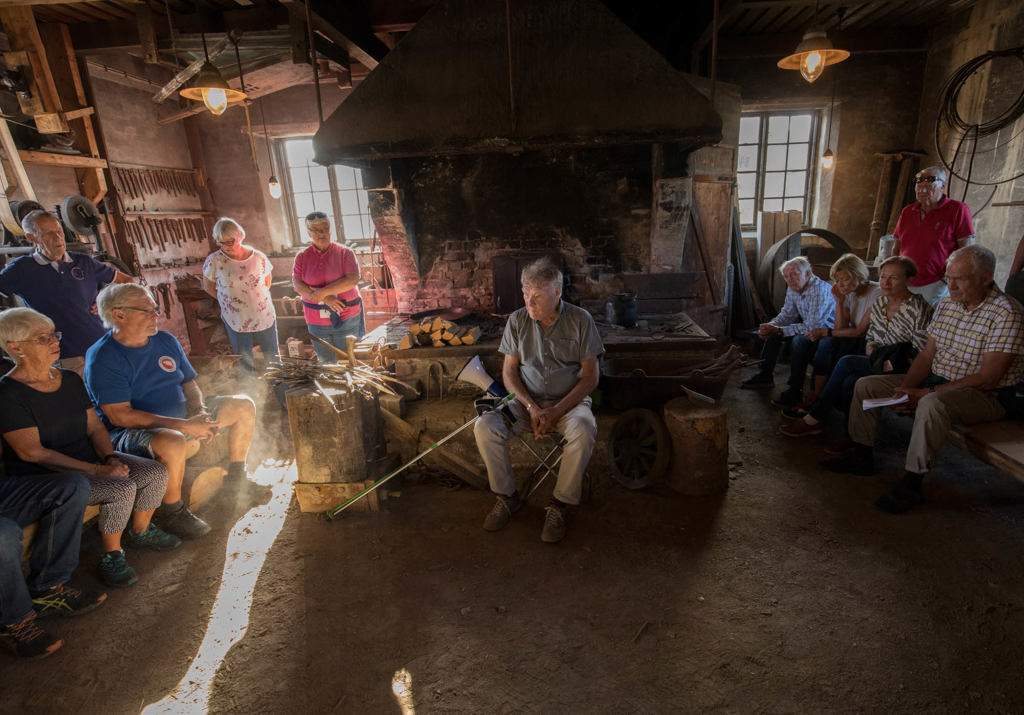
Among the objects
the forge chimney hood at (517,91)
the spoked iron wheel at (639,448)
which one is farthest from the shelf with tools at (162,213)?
the spoked iron wheel at (639,448)

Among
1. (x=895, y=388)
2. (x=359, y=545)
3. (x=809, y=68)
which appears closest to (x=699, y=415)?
(x=895, y=388)

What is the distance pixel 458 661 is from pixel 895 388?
338 centimetres

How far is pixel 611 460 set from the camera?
148 inches

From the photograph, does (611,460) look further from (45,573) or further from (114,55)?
(114,55)

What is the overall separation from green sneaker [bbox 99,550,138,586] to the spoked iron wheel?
306 centimetres

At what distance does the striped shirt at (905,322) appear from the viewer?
374 centimetres

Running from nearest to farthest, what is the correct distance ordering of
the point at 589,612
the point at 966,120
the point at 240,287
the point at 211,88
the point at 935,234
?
the point at 589,612 → the point at 211,88 → the point at 935,234 → the point at 240,287 → the point at 966,120

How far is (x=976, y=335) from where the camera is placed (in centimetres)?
310

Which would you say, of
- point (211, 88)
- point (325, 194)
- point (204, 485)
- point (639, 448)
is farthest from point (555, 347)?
point (325, 194)

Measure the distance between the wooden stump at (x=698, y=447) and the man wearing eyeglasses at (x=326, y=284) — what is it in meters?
3.11

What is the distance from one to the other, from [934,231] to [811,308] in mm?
1158

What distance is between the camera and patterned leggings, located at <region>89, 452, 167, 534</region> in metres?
2.91

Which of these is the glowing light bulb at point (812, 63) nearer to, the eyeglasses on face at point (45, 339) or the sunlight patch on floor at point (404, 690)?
the sunlight patch on floor at point (404, 690)

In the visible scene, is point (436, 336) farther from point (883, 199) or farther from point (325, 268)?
point (883, 199)
